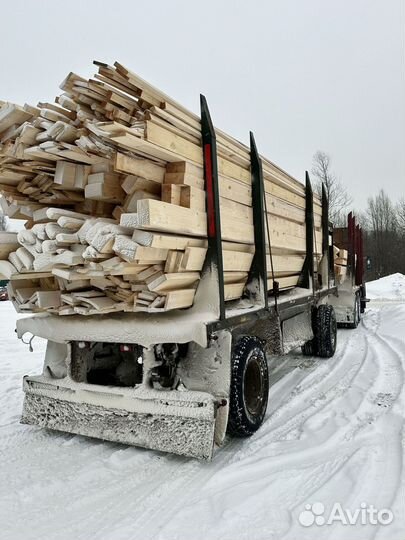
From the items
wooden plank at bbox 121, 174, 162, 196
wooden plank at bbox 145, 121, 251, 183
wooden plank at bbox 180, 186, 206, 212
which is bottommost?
wooden plank at bbox 180, 186, 206, 212

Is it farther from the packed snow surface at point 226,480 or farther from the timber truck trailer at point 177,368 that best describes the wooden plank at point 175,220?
the packed snow surface at point 226,480

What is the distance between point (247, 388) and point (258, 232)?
1663 mm

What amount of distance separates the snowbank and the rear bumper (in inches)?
826

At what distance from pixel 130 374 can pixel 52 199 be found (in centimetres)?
216

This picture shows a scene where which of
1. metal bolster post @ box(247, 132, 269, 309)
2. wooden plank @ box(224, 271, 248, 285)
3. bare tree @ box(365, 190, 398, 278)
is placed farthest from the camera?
bare tree @ box(365, 190, 398, 278)

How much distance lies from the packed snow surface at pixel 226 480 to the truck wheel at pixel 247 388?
178mm

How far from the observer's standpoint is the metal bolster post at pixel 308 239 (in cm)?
686

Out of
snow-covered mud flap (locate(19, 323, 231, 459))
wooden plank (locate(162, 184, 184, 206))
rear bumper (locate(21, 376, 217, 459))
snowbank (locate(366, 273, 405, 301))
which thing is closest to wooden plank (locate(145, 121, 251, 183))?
wooden plank (locate(162, 184, 184, 206))

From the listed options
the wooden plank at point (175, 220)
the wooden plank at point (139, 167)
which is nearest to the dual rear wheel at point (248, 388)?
the wooden plank at point (175, 220)

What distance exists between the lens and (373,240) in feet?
166

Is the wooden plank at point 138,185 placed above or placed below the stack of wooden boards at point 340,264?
below

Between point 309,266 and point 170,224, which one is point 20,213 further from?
point 309,266

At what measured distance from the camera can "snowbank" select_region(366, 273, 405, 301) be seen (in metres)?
23.5

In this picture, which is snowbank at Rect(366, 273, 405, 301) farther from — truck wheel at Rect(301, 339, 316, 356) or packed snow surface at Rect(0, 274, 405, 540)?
packed snow surface at Rect(0, 274, 405, 540)
